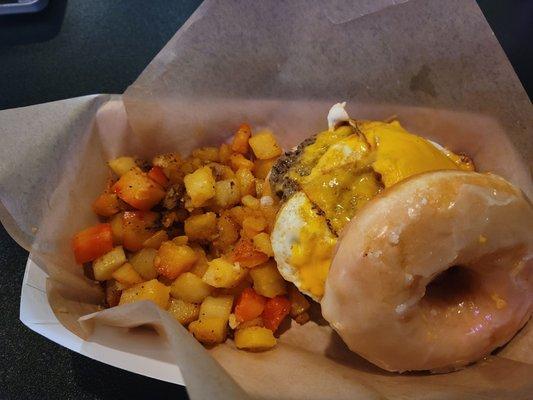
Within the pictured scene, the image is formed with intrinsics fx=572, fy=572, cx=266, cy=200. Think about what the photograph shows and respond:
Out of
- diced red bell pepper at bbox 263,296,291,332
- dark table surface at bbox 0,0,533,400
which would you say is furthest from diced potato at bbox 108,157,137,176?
diced red bell pepper at bbox 263,296,291,332

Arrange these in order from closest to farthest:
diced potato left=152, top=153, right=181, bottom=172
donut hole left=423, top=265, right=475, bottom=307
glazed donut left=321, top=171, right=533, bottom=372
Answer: glazed donut left=321, top=171, right=533, bottom=372 → donut hole left=423, top=265, right=475, bottom=307 → diced potato left=152, top=153, right=181, bottom=172

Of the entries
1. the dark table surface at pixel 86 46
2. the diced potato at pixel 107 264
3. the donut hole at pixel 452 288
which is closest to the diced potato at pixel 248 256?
the diced potato at pixel 107 264

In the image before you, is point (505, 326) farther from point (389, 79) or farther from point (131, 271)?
point (131, 271)

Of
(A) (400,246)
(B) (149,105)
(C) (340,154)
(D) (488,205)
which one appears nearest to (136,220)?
(B) (149,105)

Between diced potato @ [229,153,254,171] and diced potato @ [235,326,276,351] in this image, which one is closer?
diced potato @ [235,326,276,351]

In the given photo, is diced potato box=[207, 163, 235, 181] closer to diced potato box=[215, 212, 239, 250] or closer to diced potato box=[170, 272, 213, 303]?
diced potato box=[215, 212, 239, 250]

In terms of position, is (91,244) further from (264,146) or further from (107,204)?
(264,146)
